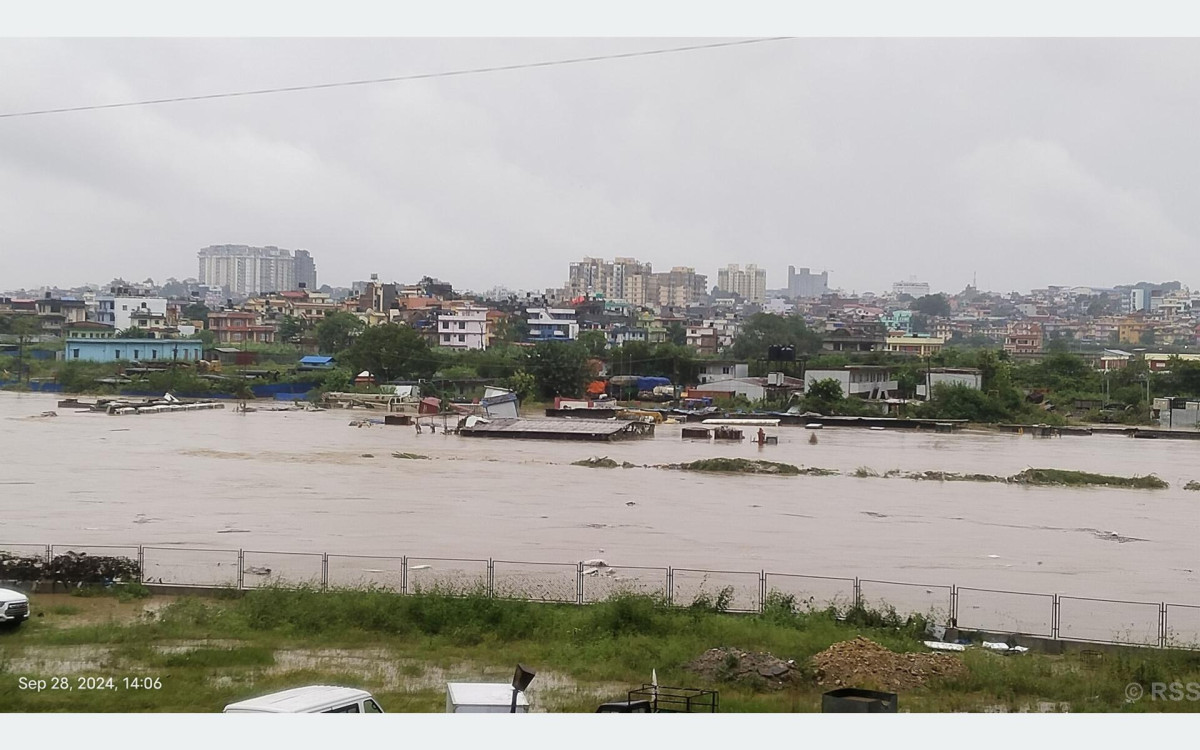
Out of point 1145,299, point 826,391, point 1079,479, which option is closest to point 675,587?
point 1079,479

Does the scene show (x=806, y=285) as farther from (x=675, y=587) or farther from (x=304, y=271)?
(x=675, y=587)

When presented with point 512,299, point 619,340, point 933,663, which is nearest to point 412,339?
point 619,340

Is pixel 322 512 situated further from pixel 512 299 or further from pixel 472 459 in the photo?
pixel 512 299

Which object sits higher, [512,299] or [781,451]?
[512,299]

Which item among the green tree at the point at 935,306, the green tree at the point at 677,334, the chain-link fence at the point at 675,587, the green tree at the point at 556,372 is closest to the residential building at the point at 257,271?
the green tree at the point at 677,334

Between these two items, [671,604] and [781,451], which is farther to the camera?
[781,451]

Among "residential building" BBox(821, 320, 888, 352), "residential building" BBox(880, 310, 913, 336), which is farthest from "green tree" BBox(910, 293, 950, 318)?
"residential building" BBox(821, 320, 888, 352)
